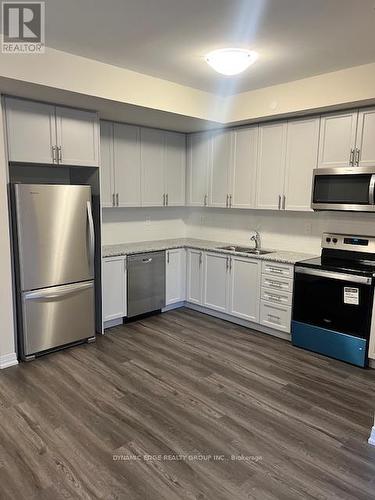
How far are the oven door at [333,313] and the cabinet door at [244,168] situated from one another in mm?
1208

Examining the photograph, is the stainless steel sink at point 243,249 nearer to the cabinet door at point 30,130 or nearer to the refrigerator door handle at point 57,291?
the refrigerator door handle at point 57,291

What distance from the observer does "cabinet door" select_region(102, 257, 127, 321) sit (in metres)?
4.04

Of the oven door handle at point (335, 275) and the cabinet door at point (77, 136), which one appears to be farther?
the cabinet door at point (77, 136)

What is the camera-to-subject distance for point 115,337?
400 centimetres

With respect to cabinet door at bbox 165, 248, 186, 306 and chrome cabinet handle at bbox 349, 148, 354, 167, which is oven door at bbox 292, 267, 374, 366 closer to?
chrome cabinet handle at bbox 349, 148, 354, 167

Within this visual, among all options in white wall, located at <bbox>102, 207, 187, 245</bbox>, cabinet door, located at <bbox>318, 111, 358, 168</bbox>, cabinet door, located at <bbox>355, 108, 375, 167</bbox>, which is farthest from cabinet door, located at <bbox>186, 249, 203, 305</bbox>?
cabinet door, located at <bbox>355, 108, 375, 167</bbox>

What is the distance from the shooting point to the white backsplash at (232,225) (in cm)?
399

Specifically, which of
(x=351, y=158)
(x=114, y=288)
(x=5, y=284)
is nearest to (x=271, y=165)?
(x=351, y=158)

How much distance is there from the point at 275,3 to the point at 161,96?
5.59 feet

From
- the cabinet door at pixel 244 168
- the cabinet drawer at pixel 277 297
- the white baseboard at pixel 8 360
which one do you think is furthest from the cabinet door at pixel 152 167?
the white baseboard at pixel 8 360

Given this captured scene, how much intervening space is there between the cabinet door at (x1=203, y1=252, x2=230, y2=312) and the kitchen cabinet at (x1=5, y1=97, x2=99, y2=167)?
1.80 m

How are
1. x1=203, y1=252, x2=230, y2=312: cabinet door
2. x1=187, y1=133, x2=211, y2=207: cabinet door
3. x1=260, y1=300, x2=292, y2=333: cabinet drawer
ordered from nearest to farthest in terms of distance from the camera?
1. x1=260, y1=300, x2=292, y2=333: cabinet drawer
2. x1=203, y1=252, x2=230, y2=312: cabinet door
3. x1=187, y1=133, x2=211, y2=207: cabinet door

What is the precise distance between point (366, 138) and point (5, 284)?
3.50m

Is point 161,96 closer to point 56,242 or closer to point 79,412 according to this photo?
point 56,242
